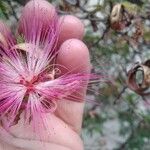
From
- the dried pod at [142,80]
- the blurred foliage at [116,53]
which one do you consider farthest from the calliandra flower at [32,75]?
the dried pod at [142,80]

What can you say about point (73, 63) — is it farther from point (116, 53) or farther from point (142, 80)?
point (116, 53)

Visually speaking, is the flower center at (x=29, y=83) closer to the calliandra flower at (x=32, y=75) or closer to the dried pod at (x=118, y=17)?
the calliandra flower at (x=32, y=75)

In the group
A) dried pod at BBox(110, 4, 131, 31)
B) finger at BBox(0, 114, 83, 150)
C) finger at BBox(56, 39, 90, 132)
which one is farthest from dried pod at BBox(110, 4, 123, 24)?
finger at BBox(0, 114, 83, 150)

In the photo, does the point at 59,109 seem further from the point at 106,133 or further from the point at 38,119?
the point at 106,133

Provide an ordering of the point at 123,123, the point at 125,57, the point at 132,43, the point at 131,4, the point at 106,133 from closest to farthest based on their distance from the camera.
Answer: the point at 131,4
the point at 132,43
the point at 125,57
the point at 123,123
the point at 106,133

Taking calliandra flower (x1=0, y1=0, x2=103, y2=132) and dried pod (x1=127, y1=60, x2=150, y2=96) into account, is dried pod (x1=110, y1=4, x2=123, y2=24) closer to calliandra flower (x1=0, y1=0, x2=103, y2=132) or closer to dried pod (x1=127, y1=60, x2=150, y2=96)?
dried pod (x1=127, y1=60, x2=150, y2=96)

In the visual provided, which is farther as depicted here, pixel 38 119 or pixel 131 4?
pixel 131 4

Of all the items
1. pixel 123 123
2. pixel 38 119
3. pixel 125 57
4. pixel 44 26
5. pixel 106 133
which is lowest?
pixel 106 133

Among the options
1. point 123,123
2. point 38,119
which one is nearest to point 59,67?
point 38,119
